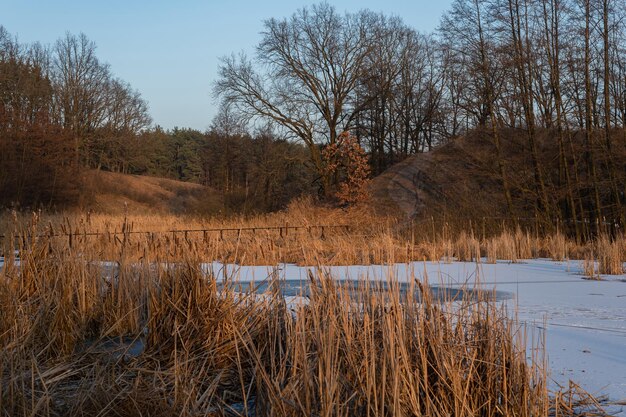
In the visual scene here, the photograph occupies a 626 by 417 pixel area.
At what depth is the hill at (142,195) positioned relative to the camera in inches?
1341

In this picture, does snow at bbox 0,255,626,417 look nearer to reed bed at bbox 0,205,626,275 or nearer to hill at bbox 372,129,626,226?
reed bed at bbox 0,205,626,275

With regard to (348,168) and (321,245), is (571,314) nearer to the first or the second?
(321,245)

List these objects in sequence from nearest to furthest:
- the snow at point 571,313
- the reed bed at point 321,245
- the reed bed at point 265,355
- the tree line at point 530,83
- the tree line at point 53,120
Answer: the reed bed at point 265,355 → the snow at point 571,313 → the reed bed at point 321,245 → the tree line at point 530,83 → the tree line at point 53,120

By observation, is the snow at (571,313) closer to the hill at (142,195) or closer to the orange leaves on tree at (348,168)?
the orange leaves on tree at (348,168)

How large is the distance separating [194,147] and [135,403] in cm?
7017

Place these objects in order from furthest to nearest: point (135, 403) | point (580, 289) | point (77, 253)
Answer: point (580, 289)
point (77, 253)
point (135, 403)

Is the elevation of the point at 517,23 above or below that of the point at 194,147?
below

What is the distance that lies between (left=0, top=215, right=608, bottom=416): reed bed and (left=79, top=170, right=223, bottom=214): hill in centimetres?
2813

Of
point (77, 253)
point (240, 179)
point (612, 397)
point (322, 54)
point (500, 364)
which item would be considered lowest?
point (612, 397)

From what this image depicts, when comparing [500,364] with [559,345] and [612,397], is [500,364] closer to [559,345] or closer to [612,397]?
[612,397]

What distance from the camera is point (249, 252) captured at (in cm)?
1125

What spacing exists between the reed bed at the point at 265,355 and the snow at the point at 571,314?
186 millimetres

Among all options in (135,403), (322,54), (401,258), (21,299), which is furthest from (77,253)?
(322,54)

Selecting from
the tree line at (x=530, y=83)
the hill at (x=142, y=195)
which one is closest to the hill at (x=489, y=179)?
the tree line at (x=530, y=83)
